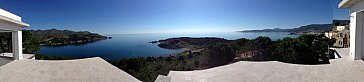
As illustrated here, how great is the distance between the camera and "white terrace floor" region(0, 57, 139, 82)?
671cm

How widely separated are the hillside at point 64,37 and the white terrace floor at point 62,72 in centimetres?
2523

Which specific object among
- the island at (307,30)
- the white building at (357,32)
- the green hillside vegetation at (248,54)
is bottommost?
→ the green hillside vegetation at (248,54)

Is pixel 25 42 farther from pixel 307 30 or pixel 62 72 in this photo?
pixel 307 30

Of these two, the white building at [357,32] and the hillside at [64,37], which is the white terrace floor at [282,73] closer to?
the white building at [357,32]

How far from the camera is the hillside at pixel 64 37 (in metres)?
31.1

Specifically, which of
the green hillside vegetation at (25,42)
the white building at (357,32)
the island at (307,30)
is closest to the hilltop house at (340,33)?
the island at (307,30)

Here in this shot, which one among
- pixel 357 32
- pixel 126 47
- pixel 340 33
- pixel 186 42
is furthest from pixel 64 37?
pixel 340 33

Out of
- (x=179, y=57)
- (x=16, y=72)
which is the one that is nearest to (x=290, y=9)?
(x=179, y=57)

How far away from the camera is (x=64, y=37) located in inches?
1287

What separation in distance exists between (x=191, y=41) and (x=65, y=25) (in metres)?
19.4

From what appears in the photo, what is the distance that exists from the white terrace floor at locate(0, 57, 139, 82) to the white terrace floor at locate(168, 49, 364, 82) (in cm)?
206

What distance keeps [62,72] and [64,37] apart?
2824 centimetres

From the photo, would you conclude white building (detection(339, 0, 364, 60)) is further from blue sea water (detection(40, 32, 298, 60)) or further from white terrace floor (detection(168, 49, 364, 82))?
blue sea water (detection(40, 32, 298, 60))

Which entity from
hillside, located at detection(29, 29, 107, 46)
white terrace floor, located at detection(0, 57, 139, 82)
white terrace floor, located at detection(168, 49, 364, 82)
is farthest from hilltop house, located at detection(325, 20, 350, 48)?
white terrace floor, located at detection(0, 57, 139, 82)
